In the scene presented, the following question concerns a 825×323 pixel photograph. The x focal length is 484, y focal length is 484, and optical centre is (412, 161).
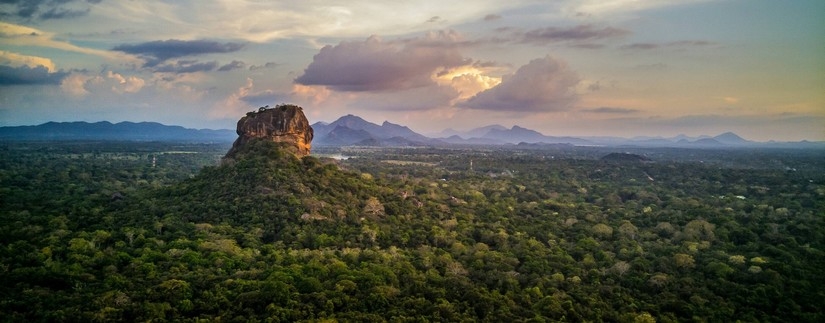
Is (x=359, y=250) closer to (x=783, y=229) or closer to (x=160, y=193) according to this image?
(x=160, y=193)

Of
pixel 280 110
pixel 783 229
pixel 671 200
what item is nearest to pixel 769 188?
pixel 671 200

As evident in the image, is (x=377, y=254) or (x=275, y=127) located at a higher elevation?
(x=275, y=127)

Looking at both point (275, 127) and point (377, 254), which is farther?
point (275, 127)

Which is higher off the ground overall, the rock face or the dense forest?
the rock face

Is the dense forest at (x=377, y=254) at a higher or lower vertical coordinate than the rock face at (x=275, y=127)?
lower

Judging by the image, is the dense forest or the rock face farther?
the rock face
